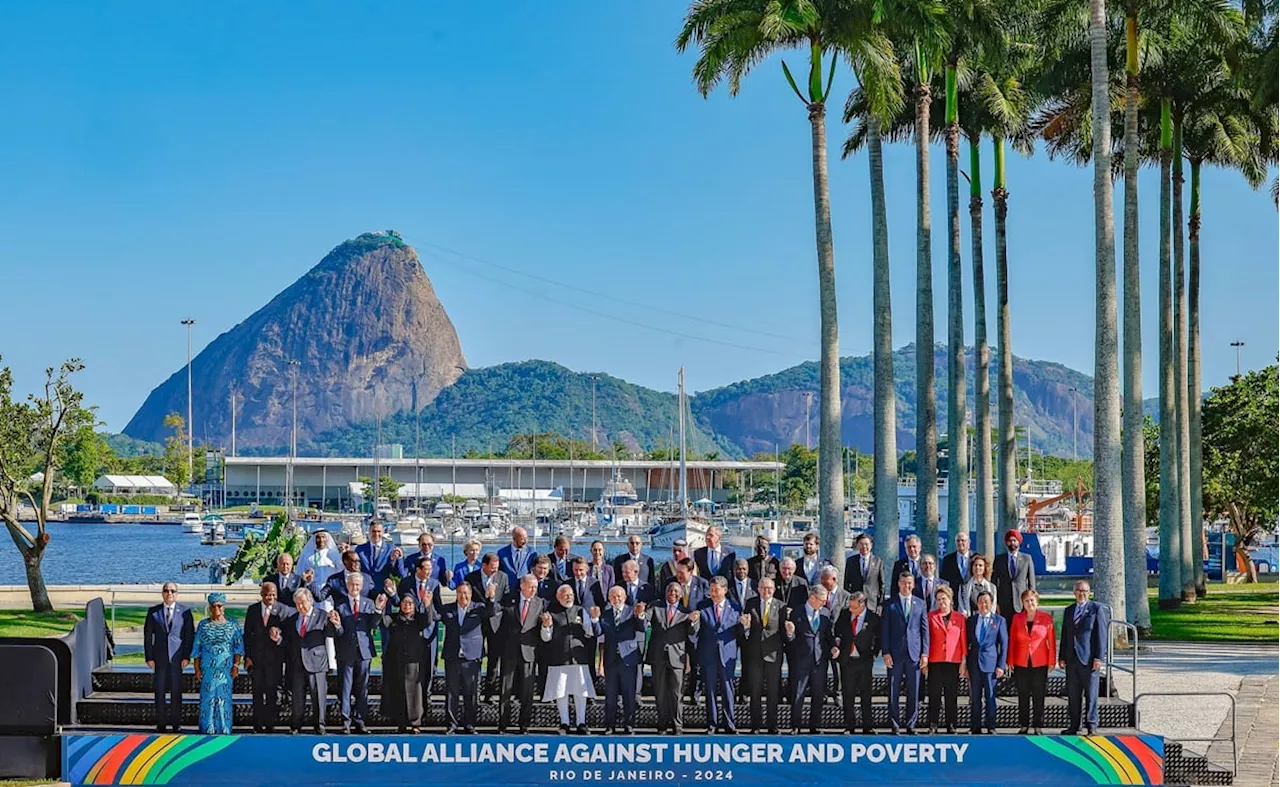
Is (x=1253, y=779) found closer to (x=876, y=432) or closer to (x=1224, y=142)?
(x=876, y=432)

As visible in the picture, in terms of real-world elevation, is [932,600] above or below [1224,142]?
below

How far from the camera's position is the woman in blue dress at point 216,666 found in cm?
1586

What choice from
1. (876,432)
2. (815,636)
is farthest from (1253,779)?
(876,432)

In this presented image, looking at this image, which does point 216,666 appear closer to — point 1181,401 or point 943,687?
point 943,687

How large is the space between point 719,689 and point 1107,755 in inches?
167

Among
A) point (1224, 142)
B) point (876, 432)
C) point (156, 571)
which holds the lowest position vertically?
point (156, 571)

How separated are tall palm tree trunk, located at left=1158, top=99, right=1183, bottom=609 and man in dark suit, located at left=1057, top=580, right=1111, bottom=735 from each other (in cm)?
2051

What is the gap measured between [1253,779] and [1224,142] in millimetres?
26040

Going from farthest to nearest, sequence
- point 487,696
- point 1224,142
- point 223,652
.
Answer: point 1224,142 → point 487,696 → point 223,652

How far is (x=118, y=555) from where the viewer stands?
96500 millimetres

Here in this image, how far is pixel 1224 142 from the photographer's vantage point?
3841cm

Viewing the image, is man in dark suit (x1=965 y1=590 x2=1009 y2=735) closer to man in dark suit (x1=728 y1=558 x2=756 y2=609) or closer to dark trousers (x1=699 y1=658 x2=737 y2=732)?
man in dark suit (x1=728 y1=558 x2=756 y2=609)

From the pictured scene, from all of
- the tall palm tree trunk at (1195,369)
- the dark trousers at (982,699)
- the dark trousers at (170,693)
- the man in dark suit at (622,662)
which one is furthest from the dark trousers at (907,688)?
the tall palm tree trunk at (1195,369)

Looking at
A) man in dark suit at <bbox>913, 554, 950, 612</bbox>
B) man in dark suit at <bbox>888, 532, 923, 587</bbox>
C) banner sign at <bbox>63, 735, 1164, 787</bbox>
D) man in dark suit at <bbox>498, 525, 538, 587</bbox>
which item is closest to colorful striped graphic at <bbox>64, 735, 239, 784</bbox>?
banner sign at <bbox>63, 735, 1164, 787</bbox>
